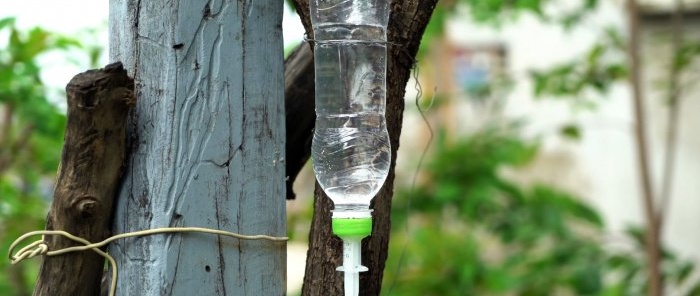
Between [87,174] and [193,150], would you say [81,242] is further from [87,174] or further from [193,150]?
[193,150]

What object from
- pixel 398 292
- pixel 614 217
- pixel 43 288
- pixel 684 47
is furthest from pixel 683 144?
pixel 43 288

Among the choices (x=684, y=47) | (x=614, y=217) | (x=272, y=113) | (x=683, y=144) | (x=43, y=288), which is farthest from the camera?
(x=614, y=217)

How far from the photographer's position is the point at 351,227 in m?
1.64

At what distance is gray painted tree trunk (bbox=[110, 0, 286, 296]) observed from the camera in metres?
1.65

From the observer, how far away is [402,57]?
181 cm

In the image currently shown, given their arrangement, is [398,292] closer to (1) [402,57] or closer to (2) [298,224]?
(2) [298,224]

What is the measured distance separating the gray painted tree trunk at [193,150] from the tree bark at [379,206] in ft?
0.32

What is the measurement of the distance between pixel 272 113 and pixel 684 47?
9.99 feet

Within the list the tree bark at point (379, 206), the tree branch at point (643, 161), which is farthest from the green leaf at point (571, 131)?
the tree bark at point (379, 206)

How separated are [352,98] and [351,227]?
240mm

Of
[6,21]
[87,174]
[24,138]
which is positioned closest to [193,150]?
[87,174]

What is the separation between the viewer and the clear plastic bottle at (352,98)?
1.72 metres

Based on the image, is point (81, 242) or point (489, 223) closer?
point (81, 242)

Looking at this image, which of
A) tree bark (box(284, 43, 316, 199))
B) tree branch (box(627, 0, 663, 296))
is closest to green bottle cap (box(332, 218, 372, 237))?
tree bark (box(284, 43, 316, 199))
